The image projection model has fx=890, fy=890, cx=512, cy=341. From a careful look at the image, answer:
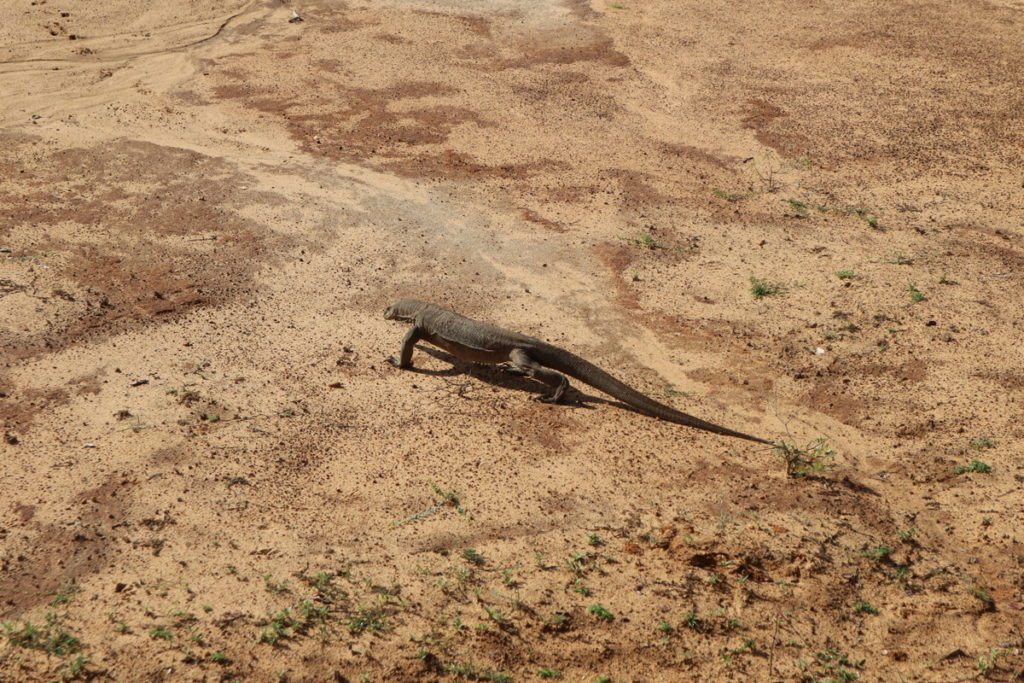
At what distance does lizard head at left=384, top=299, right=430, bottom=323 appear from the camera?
783 centimetres

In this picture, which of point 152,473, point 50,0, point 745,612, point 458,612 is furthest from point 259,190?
point 50,0

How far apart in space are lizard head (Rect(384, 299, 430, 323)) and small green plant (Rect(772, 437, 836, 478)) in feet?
10.5

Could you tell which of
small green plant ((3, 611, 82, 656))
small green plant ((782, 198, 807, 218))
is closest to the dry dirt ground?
small green plant ((3, 611, 82, 656))

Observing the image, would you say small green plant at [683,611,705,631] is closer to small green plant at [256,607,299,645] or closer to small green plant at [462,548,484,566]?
small green plant at [462,548,484,566]

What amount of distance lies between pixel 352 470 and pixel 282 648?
5.25 ft

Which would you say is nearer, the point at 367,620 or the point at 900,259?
the point at 367,620

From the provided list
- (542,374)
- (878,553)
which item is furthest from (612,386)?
(878,553)

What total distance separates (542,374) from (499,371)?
542 mm

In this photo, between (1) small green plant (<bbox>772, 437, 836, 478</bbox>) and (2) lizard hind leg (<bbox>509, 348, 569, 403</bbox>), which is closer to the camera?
(1) small green plant (<bbox>772, 437, 836, 478</bbox>)

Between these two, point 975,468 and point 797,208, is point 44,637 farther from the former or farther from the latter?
point 797,208

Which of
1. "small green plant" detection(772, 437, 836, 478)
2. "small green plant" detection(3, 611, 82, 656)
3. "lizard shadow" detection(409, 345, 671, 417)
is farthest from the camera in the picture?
"lizard shadow" detection(409, 345, 671, 417)

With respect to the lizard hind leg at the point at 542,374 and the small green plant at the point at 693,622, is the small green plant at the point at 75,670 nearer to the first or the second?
the small green plant at the point at 693,622

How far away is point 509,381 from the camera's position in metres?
7.60

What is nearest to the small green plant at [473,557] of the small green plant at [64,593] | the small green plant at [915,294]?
the small green plant at [64,593]
